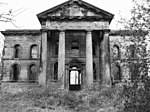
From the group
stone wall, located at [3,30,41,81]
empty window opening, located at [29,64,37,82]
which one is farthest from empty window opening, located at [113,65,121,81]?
empty window opening, located at [29,64,37,82]

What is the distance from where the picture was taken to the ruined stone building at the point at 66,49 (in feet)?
76.3

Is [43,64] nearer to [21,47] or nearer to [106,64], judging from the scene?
[106,64]

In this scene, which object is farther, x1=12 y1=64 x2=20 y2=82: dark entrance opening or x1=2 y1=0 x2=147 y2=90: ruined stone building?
x1=12 y1=64 x2=20 y2=82: dark entrance opening

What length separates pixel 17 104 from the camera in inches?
575

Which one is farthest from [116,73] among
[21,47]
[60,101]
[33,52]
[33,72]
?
[60,101]

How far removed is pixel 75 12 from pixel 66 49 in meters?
5.34

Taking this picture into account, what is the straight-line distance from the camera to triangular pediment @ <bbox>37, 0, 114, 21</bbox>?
78.5 feet

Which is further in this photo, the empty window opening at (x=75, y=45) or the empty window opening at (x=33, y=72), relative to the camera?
the empty window opening at (x=33, y=72)

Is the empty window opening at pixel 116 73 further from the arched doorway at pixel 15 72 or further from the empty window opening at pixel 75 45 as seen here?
the arched doorway at pixel 15 72

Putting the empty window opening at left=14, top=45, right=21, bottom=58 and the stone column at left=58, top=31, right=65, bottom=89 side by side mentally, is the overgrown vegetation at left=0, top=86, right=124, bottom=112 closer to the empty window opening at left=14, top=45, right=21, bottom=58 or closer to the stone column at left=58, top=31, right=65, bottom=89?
the stone column at left=58, top=31, right=65, bottom=89

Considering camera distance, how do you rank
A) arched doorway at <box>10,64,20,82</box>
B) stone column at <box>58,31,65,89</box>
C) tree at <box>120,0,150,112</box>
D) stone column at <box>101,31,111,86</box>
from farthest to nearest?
arched doorway at <box>10,64,20,82</box>, stone column at <box>101,31,111,86</box>, stone column at <box>58,31,65,89</box>, tree at <box>120,0,150,112</box>

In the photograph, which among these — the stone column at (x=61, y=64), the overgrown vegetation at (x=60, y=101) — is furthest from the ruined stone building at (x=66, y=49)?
the overgrown vegetation at (x=60, y=101)

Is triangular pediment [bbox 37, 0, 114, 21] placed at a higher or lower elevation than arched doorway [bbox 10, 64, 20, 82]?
higher

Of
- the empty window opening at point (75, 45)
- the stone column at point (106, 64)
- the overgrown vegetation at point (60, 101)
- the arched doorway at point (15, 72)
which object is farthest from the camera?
the arched doorway at point (15, 72)
